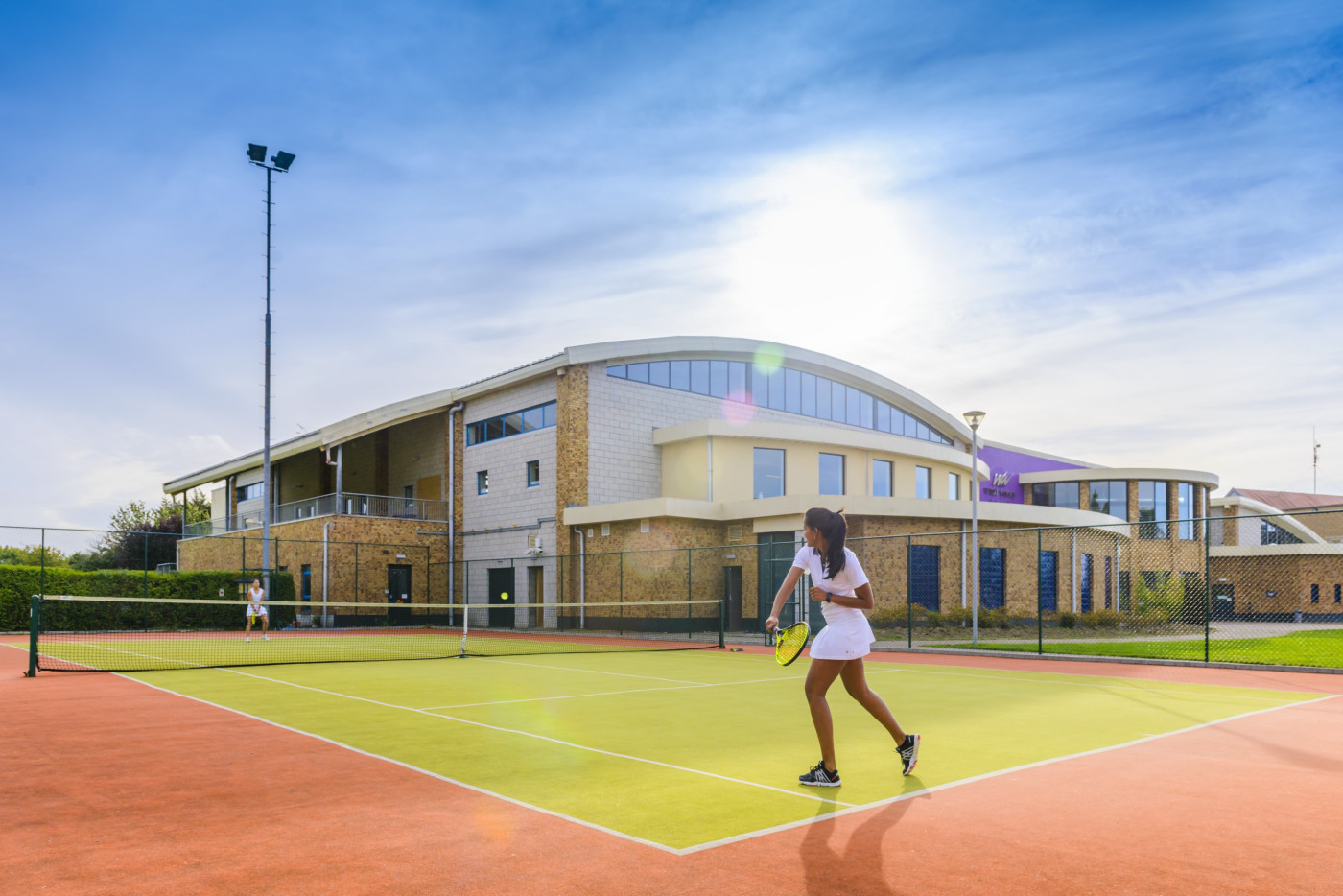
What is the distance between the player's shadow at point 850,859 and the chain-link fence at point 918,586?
15.2 meters

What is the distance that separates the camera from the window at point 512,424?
3384 cm

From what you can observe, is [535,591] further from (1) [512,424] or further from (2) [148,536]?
(2) [148,536]

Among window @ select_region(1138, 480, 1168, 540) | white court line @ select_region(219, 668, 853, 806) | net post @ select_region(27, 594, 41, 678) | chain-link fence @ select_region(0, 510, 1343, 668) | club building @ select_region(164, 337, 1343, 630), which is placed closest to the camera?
white court line @ select_region(219, 668, 853, 806)

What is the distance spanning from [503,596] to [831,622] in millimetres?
30177

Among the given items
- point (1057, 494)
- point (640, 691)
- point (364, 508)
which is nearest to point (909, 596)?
point (640, 691)

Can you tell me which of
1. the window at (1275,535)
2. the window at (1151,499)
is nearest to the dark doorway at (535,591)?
the window at (1151,499)

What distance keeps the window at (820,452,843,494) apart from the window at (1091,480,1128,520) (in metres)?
19.8

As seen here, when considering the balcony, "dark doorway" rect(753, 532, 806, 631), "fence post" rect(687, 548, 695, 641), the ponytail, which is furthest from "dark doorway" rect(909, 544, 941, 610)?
the ponytail

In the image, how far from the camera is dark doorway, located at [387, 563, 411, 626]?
1457 inches

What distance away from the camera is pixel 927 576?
2945 centimetres

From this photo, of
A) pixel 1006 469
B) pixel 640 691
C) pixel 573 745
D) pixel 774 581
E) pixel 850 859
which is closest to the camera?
pixel 850 859

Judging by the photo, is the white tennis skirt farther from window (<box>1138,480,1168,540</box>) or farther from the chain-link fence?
window (<box>1138,480,1168,540</box>)

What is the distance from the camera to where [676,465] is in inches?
1324

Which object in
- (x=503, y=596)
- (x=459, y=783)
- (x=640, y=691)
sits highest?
(x=459, y=783)
